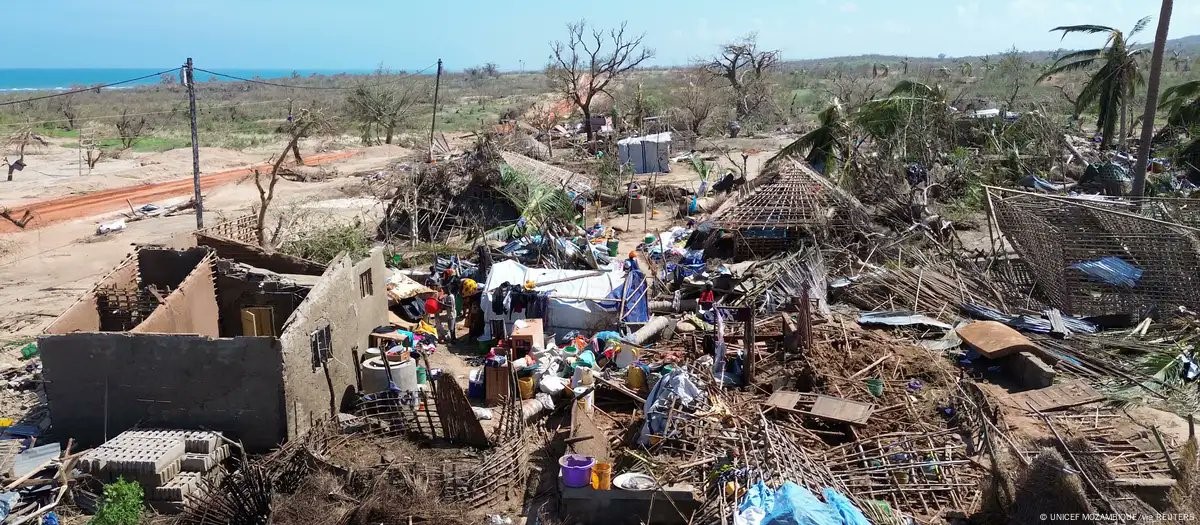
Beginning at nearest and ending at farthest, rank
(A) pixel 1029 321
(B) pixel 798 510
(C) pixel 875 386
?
(B) pixel 798 510, (C) pixel 875 386, (A) pixel 1029 321

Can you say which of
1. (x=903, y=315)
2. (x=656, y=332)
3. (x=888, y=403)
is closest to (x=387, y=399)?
(x=656, y=332)

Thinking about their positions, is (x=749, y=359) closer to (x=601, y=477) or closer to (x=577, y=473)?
(x=601, y=477)

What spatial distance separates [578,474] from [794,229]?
865 centimetres

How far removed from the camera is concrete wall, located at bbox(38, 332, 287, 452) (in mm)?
8008

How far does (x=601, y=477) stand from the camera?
707 centimetres

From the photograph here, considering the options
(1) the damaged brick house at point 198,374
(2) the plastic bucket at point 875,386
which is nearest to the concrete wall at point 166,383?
(1) the damaged brick house at point 198,374

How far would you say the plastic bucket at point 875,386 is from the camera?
8.80m

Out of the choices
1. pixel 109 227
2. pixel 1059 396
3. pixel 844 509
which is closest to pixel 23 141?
pixel 109 227

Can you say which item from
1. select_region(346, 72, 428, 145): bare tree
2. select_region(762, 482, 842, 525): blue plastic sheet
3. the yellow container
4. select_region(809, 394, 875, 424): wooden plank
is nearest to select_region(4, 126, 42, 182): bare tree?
select_region(346, 72, 428, 145): bare tree

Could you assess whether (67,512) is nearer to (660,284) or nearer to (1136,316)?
(660,284)

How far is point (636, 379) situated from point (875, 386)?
263 cm

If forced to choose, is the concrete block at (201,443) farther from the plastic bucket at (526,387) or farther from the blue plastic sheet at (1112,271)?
the blue plastic sheet at (1112,271)

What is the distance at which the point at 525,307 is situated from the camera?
11.4 meters

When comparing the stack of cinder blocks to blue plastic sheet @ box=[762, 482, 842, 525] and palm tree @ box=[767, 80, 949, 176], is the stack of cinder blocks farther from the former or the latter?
palm tree @ box=[767, 80, 949, 176]
